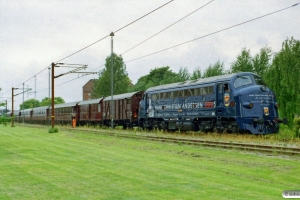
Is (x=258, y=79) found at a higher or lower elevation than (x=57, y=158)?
higher

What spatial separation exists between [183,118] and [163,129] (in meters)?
4.07

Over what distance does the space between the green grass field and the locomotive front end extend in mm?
6919

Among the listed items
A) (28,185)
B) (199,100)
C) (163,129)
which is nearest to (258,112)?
(199,100)

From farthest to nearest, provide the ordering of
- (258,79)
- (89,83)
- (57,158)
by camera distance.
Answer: (89,83), (258,79), (57,158)

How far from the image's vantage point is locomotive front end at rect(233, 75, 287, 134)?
80.0 ft

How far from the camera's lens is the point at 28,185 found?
10375 millimetres

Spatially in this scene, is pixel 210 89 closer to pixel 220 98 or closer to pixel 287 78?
pixel 220 98

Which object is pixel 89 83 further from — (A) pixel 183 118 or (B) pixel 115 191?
(B) pixel 115 191

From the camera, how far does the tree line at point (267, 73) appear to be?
40125 millimetres

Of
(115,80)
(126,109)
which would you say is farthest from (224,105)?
(115,80)

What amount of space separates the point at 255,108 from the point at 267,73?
2066cm

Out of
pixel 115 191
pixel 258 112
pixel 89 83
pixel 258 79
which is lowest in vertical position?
pixel 115 191

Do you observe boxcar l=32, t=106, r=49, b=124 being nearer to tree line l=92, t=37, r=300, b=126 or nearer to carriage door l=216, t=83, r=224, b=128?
tree line l=92, t=37, r=300, b=126

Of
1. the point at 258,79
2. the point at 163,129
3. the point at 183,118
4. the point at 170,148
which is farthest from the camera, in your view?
the point at 163,129
